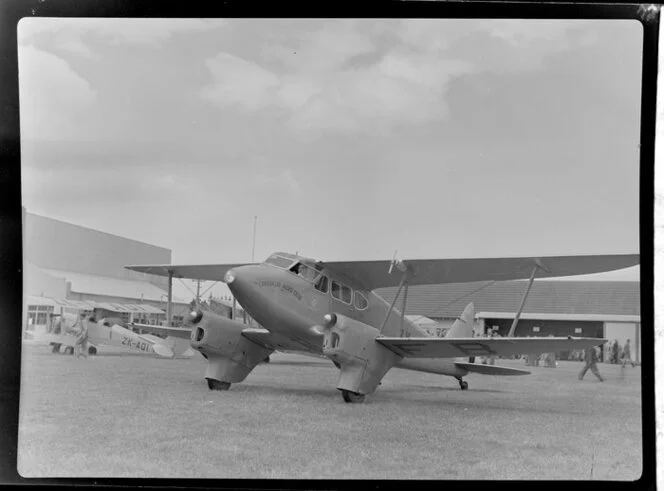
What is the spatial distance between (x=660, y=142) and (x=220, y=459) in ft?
12.9

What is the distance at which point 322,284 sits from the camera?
679 centimetres

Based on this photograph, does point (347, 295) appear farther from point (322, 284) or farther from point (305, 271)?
point (305, 271)

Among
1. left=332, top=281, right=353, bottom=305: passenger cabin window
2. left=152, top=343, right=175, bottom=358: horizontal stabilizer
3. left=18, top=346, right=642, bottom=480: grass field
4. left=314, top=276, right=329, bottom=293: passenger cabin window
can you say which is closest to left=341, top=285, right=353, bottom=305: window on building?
left=332, top=281, right=353, bottom=305: passenger cabin window

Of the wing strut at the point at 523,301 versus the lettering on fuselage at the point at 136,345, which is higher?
the wing strut at the point at 523,301

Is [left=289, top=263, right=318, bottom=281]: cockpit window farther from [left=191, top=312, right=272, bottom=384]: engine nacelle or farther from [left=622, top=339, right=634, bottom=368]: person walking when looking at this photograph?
[left=622, top=339, right=634, bottom=368]: person walking

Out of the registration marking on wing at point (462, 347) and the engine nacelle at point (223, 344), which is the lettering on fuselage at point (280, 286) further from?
the registration marking on wing at point (462, 347)

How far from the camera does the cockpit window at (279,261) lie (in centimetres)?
626

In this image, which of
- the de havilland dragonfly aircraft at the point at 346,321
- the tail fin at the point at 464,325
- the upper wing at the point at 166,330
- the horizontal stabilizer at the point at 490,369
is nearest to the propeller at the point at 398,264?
the de havilland dragonfly aircraft at the point at 346,321

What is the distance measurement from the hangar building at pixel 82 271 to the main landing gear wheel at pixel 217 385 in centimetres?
96

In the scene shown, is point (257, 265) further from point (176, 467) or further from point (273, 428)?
point (176, 467)

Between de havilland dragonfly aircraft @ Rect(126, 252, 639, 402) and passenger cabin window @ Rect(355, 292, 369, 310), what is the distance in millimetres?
12

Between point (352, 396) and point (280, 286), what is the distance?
146cm

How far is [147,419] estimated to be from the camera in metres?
4.80

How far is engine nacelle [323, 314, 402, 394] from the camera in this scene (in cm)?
621
